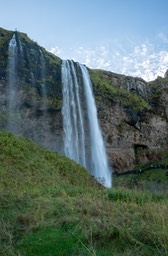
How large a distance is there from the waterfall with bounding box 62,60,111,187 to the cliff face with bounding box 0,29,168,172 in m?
1.00

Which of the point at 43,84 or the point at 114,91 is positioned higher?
the point at 43,84

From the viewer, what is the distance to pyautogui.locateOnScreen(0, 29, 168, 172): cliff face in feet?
139

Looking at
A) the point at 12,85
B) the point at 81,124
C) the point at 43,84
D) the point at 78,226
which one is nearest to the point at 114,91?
the point at 81,124

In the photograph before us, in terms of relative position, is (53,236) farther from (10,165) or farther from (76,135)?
(76,135)

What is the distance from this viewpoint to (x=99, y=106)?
4800 cm

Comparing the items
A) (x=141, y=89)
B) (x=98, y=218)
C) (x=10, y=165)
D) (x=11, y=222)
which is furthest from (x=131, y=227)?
(x=141, y=89)

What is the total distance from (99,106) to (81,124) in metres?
5.34

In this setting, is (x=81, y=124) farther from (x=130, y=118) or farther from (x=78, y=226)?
(x=78, y=226)

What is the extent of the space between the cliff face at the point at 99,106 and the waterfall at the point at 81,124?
3.29 ft

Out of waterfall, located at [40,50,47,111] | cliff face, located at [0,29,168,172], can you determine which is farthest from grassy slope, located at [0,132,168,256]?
waterfall, located at [40,50,47,111]

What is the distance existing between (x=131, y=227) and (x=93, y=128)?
3902 centimetres

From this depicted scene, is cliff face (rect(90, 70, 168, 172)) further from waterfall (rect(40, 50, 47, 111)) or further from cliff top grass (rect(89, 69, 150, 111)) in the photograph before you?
waterfall (rect(40, 50, 47, 111))

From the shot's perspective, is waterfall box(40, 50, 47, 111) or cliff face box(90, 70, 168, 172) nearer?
waterfall box(40, 50, 47, 111)

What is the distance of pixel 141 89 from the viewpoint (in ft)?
190
